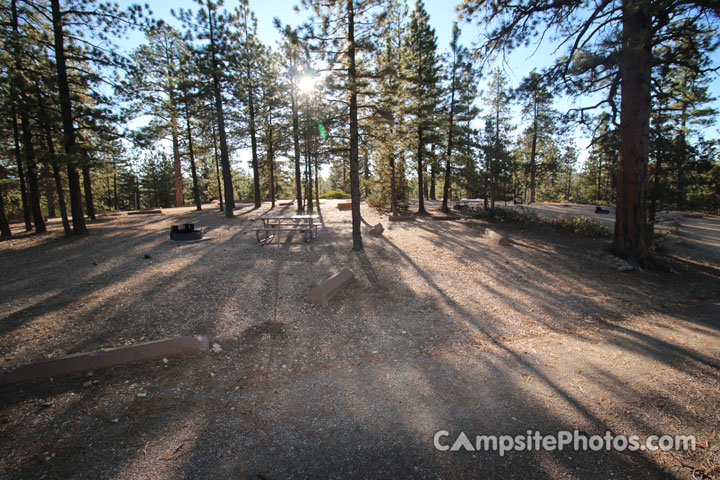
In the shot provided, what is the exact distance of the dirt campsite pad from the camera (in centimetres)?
241

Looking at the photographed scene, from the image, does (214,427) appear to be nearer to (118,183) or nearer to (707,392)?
(707,392)

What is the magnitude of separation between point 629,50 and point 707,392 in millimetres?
6387

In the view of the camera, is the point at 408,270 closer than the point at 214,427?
No

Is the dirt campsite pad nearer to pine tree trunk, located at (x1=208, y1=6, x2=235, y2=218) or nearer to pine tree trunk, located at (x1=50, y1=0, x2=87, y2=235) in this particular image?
pine tree trunk, located at (x1=50, y1=0, x2=87, y2=235)

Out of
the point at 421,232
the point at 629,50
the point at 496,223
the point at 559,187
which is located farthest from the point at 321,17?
the point at 559,187

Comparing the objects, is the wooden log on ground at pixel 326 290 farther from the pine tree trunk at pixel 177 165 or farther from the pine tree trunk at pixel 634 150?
the pine tree trunk at pixel 177 165

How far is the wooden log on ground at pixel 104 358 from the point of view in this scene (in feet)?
10.7

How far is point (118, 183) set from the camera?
4219cm
